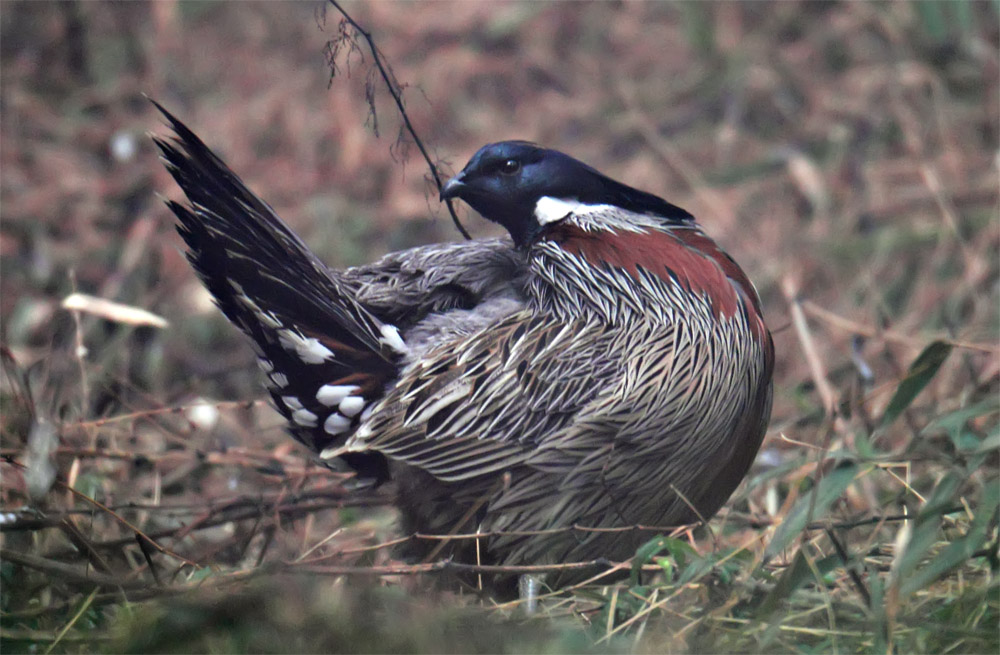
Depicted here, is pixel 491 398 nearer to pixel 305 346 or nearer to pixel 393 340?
pixel 393 340

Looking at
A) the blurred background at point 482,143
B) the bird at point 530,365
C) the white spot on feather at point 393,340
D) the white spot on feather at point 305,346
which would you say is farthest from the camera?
the blurred background at point 482,143

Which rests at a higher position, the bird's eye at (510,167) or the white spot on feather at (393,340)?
the bird's eye at (510,167)

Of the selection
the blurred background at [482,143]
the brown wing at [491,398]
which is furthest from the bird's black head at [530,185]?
the blurred background at [482,143]

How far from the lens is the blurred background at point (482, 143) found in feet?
13.0

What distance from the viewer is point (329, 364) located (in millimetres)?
2697

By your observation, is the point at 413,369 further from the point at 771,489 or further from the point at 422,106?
the point at 422,106

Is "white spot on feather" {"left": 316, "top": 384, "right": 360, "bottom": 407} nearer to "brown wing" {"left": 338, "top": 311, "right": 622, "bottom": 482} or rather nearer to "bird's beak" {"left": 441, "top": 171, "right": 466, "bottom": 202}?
"brown wing" {"left": 338, "top": 311, "right": 622, "bottom": 482}

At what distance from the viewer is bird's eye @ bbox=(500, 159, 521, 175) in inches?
111

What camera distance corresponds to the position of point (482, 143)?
5641 millimetres

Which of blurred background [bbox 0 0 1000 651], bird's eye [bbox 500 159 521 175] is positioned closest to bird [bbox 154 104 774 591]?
bird's eye [bbox 500 159 521 175]

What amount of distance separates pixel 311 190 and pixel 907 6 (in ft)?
10.5

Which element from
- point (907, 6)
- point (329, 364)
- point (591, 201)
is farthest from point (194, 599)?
point (907, 6)

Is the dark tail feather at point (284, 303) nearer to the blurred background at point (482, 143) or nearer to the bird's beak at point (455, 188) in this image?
the bird's beak at point (455, 188)

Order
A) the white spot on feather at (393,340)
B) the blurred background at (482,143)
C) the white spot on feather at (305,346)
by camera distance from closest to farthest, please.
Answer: the white spot on feather at (305,346) → the white spot on feather at (393,340) → the blurred background at (482,143)
